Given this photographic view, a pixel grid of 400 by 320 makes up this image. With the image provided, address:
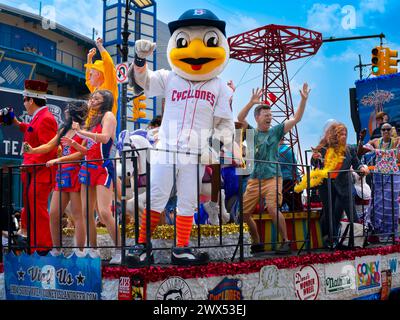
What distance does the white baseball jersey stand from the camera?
4.45 meters

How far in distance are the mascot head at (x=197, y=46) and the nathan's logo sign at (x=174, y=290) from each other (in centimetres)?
182

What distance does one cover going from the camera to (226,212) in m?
5.69

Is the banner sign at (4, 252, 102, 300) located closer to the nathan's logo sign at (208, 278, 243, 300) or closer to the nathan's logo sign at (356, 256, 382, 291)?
the nathan's logo sign at (208, 278, 243, 300)

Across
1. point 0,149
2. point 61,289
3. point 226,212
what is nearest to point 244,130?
point 226,212

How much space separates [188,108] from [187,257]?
1.27 m

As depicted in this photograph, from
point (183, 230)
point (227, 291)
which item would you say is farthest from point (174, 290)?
point (183, 230)

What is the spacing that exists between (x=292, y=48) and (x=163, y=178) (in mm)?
14563

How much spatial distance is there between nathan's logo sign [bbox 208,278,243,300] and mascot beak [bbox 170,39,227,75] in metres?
1.75

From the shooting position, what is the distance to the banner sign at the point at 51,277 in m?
3.67

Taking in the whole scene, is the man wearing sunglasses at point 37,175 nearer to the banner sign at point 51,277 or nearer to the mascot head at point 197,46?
the banner sign at point 51,277

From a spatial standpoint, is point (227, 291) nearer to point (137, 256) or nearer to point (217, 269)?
point (217, 269)

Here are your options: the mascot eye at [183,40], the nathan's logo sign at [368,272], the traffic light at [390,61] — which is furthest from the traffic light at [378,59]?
the mascot eye at [183,40]

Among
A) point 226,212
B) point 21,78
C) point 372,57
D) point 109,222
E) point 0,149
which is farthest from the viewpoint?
point 21,78

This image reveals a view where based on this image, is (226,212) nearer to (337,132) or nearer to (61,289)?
(337,132)
